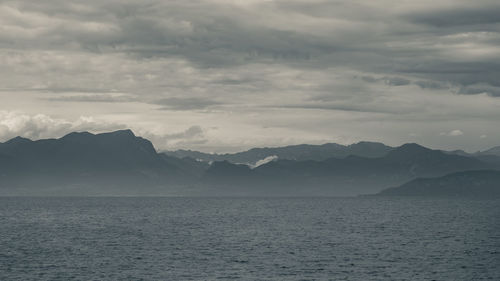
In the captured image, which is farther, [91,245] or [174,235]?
[174,235]

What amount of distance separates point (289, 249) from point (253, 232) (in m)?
45.9

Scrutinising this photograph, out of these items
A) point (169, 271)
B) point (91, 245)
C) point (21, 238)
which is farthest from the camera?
point (21, 238)

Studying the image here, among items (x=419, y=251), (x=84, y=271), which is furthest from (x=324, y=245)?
(x=84, y=271)

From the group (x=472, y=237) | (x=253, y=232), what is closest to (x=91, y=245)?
(x=253, y=232)

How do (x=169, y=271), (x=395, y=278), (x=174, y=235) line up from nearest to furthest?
(x=395, y=278), (x=169, y=271), (x=174, y=235)

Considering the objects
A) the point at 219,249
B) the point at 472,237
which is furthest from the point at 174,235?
the point at 472,237

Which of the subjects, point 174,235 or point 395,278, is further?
point 174,235

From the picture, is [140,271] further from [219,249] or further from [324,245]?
[324,245]

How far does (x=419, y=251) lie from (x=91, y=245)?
244 ft

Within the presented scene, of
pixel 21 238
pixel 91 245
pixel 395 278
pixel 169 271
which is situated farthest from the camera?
pixel 21 238

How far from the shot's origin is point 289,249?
13250cm

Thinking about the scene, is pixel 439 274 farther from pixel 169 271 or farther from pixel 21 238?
pixel 21 238

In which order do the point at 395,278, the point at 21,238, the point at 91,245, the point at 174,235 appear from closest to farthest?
the point at 395,278
the point at 91,245
the point at 21,238
the point at 174,235

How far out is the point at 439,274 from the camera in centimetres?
9931
